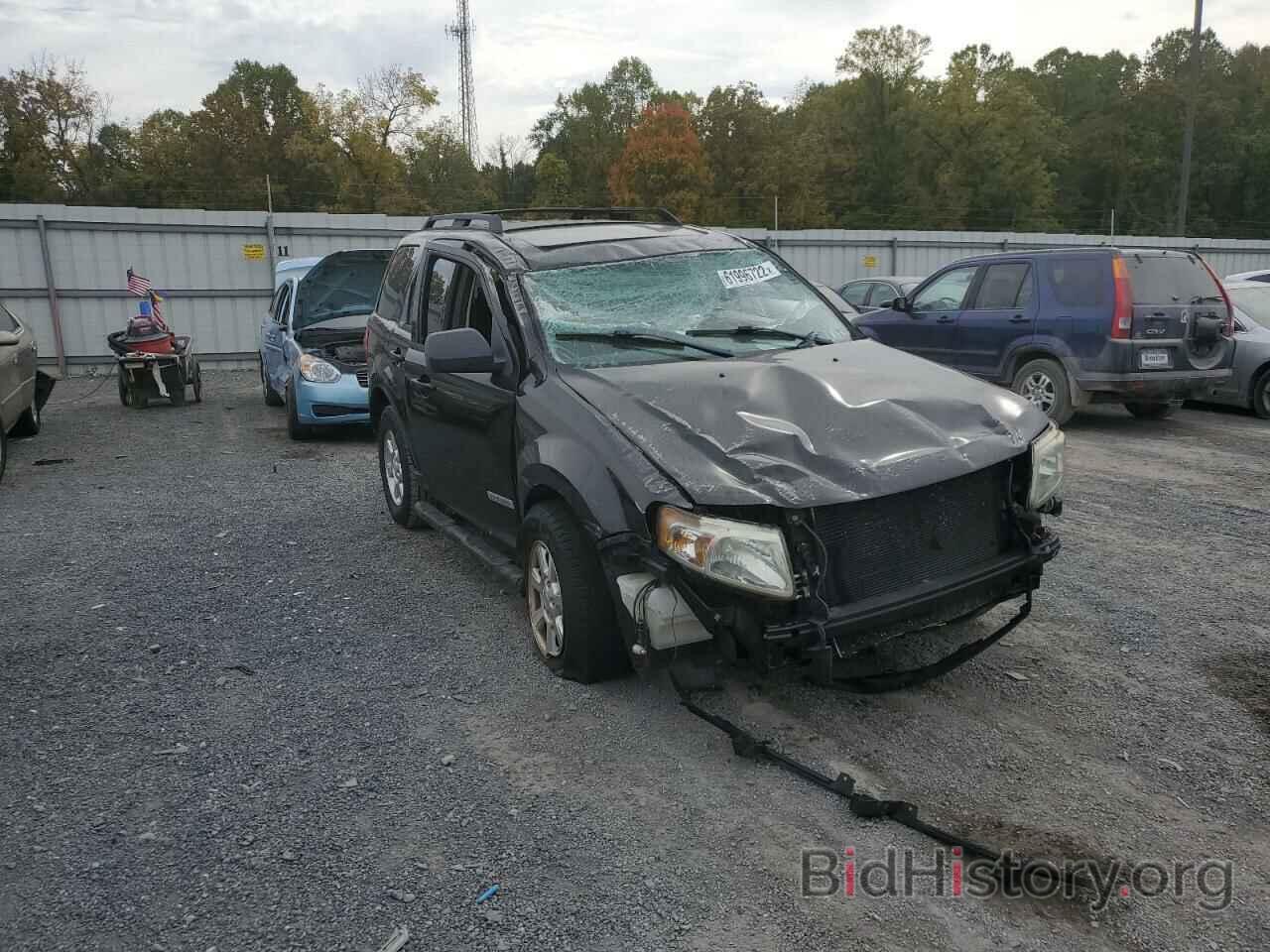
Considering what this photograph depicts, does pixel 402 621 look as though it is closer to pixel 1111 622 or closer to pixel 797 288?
pixel 797 288

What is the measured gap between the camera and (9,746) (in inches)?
156

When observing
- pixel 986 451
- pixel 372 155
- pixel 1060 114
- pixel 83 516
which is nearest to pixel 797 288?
pixel 986 451

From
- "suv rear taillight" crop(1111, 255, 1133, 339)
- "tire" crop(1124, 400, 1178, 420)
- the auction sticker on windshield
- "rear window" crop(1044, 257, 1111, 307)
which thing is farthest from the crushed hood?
"tire" crop(1124, 400, 1178, 420)

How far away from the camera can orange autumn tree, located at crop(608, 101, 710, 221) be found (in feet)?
177

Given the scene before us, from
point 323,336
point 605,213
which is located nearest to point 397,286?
point 605,213

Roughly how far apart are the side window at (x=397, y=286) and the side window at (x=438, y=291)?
47 cm

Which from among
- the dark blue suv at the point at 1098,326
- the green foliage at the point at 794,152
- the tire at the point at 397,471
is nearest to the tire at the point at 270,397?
the tire at the point at 397,471

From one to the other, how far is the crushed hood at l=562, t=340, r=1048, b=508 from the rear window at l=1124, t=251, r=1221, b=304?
6245mm

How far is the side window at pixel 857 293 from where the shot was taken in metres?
15.4

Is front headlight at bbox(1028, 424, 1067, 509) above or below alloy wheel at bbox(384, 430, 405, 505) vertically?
above

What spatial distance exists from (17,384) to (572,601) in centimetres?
853

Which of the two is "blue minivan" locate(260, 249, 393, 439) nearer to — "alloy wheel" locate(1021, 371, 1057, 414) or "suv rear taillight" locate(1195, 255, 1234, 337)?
"alloy wheel" locate(1021, 371, 1057, 414)

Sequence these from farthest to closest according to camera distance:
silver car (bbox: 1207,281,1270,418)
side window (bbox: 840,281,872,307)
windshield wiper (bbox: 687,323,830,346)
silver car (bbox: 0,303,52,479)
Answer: side window (bbox: 840,281,872,307) → silver car (bbox: 1207,281,1270,418) → silver car (bbox: 0,303,52,479) → windshield wiper (bbox: 687,323,830,346)

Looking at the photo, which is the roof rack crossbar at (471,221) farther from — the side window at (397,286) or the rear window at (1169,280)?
the rear window at (1169,280)
